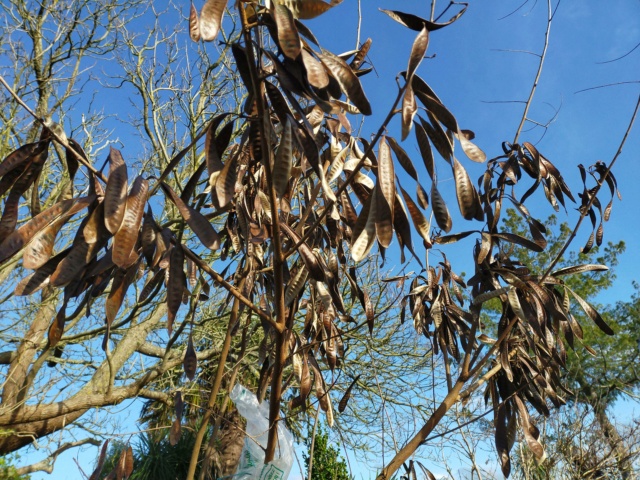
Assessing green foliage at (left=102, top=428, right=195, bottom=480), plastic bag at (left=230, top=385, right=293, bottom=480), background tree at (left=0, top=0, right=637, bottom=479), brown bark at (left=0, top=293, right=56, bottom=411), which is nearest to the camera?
background tree at (left=0, top=0, right=637, bottom=479)

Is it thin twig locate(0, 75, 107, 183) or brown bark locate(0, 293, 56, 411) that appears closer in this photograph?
thin twig locate(0, 75, 107, 183)

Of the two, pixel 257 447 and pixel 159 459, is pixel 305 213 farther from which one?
pixel 159 459

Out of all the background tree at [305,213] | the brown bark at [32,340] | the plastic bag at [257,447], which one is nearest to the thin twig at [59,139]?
the background tree at [305,213]

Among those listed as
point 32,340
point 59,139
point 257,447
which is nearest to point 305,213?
point 59,139

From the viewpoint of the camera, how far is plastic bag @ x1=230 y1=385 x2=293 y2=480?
151 cm

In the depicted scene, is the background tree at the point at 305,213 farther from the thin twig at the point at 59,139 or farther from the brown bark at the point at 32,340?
the brown bark at the point at 32,340

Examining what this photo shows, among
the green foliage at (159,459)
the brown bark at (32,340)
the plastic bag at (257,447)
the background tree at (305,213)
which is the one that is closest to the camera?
the background tree at (305,213)

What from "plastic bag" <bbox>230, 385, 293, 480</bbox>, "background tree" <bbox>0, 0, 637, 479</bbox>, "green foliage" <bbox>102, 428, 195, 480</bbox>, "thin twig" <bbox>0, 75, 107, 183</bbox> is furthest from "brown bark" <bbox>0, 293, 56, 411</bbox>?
"thin twig" <bbox>0, 75, 107, 183</bbox>

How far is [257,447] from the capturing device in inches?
68.3

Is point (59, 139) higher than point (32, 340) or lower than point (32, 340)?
lower

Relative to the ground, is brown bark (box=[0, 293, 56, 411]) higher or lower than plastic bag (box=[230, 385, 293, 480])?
higher

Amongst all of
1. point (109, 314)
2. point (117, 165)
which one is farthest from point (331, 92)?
point (109, 314)

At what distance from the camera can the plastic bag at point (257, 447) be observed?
59.5 inches

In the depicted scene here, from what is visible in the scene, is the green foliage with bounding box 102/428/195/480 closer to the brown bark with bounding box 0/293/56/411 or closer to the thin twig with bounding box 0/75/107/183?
the brown bark with bounding box 0/293/56/411
